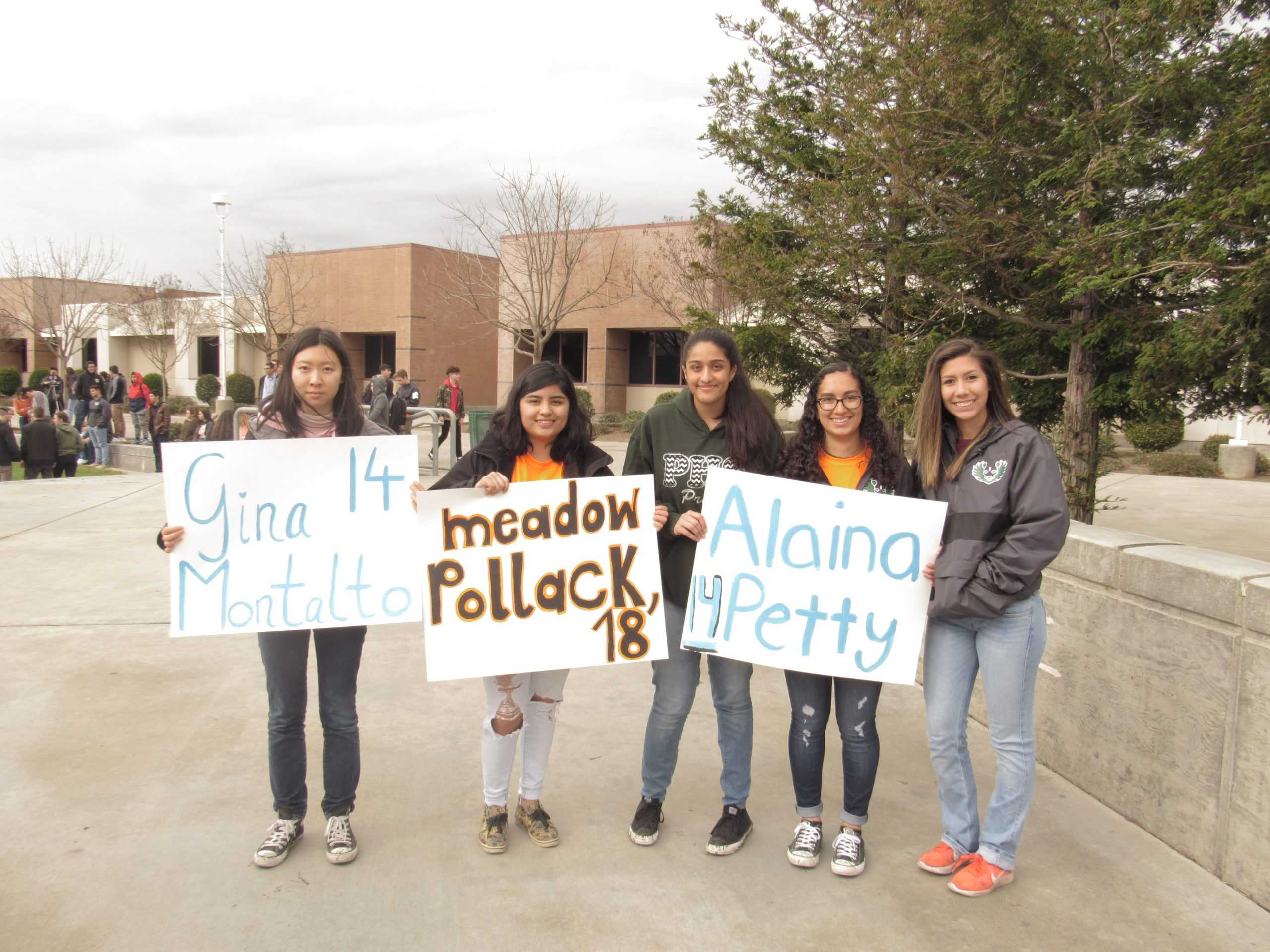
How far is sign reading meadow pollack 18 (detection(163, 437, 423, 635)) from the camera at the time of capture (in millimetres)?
3266

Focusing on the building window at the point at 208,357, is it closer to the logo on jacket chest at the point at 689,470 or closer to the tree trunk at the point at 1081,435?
the tree trunk at the point at 1081,435

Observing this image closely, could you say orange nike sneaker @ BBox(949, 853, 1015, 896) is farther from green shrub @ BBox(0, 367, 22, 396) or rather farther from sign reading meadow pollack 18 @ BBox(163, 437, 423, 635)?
green shrub @ BBox(0, 367, 22, 396)

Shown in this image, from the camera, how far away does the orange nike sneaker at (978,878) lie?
3.09 meters

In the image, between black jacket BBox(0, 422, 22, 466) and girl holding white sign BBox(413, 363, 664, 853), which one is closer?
girl holding white sign BBox(413, 363, 664, 853)

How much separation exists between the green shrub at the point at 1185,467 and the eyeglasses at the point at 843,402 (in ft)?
52.1

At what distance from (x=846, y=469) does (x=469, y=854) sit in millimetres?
1909

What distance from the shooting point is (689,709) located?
3.42 m

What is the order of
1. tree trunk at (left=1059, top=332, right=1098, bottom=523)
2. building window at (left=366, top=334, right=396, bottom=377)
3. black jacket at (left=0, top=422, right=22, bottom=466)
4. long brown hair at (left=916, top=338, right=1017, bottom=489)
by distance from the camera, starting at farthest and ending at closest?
building window at (left=366, top=334, right=396, bottom=377), black jacket at (left=0, top=422, right=22, bottom=466), tree trunk at (left=1059, top=332, right=1098, bottom=523), long brown hair at (left=916, top=338, right=1017, bottom=489)

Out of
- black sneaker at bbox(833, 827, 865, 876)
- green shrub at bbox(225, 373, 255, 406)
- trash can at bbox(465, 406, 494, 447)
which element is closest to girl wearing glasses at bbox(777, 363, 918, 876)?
black sneaker at bbox(833, 827, 865, 876)

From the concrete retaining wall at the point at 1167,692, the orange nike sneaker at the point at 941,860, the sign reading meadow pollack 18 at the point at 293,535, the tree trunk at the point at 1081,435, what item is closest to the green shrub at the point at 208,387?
the tree trunk at the point at 1081,435

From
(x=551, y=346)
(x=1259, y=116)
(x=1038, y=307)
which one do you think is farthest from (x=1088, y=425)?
(x=551, y=346)

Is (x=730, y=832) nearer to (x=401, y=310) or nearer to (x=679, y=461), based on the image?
(x=679, y=461)

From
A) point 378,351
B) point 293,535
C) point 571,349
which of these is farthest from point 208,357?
point 293,535

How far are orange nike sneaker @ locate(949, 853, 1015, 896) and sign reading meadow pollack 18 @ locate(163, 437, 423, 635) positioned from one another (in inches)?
80.5
